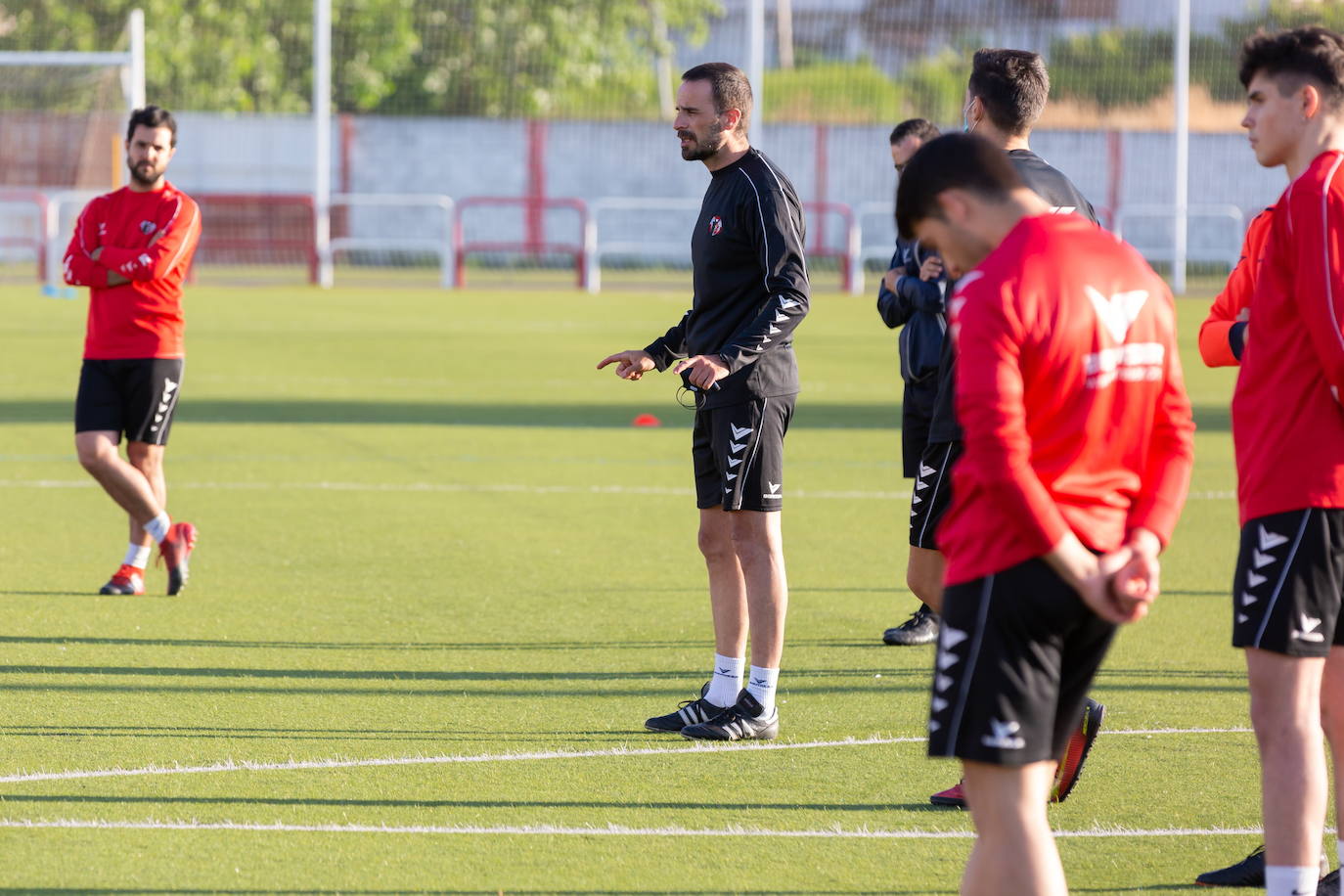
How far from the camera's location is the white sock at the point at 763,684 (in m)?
6.27

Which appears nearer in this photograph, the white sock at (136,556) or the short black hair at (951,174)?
the short black hair at (951,174)

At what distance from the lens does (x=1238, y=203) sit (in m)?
36.7

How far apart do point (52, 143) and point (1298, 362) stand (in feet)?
102

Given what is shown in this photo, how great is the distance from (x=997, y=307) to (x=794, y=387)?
9.99ft

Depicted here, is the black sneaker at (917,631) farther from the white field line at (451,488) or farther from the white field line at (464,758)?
the white field line at (451,488)

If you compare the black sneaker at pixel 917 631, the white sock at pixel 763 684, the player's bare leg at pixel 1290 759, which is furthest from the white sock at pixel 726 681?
the player's bare leg at pixel 1290 759

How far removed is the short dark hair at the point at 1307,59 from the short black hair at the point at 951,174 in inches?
37.5

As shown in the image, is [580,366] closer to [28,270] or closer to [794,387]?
[794,387]

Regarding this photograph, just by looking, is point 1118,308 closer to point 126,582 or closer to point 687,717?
point 687,717

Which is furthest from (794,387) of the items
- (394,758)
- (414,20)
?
(414,20)

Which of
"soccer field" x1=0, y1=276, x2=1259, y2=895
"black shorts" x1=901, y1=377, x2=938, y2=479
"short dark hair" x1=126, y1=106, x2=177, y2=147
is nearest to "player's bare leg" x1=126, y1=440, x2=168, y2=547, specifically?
"soccer field" x1=0, y1=276, x2=1259, y2=895

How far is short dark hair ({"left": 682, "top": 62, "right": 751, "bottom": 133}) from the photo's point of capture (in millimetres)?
6188

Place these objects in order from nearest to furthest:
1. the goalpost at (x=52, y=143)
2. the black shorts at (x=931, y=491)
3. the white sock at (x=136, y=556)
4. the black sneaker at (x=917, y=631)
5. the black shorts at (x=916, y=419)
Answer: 1. the black shorts at (x=931, y=491)
2. the black shorts at (x=916, y=419)
3. the black sneaker at (x=917, y=631)
4. the white sock at (x=136, y=556)
5. the goalpost at (x=52, y=143)

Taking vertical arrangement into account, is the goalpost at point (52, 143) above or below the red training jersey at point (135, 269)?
above
